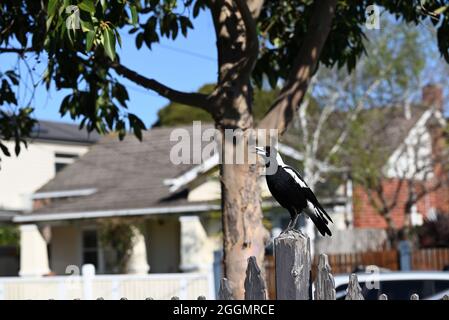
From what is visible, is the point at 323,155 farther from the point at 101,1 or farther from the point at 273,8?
the point at 101,1

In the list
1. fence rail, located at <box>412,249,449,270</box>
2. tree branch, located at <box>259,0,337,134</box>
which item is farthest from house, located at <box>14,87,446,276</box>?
tree branch, located at <box>259,0,337,134</box>

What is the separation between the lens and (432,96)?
26.7m

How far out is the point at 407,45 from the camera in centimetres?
2453

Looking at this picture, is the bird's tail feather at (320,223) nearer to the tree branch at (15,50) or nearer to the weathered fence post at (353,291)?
the weathered fence post at (353,291)

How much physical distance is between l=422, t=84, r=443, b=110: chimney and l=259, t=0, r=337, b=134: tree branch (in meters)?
18.8

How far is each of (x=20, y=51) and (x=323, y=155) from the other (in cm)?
1713

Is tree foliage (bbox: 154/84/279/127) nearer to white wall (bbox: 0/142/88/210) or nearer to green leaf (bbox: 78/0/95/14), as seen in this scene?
white wall (bbox: 0/142/88/210)

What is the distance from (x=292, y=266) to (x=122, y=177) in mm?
22372

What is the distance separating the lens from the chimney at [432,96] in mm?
26328

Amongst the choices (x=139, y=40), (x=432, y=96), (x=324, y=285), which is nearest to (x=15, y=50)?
(x=139, y=40)

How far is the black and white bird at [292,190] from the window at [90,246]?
2187 centimetres

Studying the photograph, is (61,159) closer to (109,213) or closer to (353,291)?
(109,213)

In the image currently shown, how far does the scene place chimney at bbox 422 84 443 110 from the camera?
26.3 m
